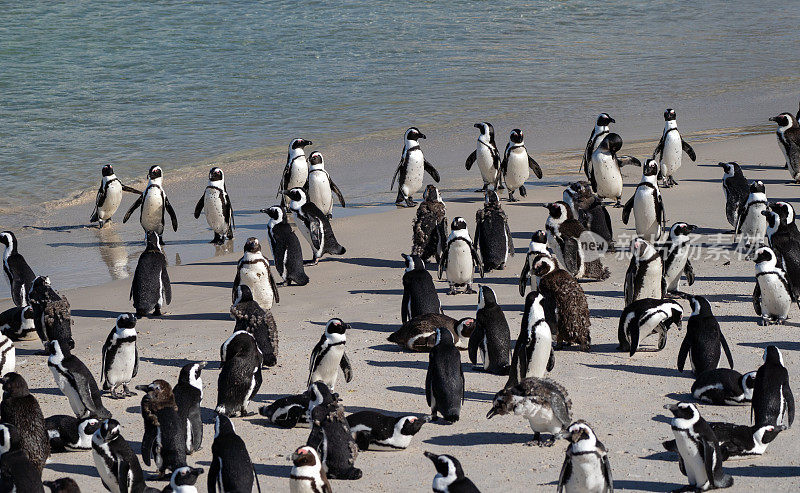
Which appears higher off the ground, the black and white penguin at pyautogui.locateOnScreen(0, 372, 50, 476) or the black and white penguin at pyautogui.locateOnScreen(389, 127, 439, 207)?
the black and white penguin at pyautogui.locateOnScreen(389, 127, 439, 207)

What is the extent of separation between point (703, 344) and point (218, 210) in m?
6.51

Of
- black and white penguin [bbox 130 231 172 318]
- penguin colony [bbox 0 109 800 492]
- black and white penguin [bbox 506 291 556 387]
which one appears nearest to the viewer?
penguin colony [bbox 0 109 800 492]

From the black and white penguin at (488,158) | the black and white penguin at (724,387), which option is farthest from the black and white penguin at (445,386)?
the black and white penguin at (488,158)

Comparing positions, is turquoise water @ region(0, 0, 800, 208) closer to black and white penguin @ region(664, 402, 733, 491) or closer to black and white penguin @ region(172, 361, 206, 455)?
black and white penguin @ region(172, 361, 206, 455)

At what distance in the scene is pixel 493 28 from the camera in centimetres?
2914

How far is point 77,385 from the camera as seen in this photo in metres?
7.07

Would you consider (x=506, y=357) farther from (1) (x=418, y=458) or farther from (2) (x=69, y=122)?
(2) (x=69, y=122)

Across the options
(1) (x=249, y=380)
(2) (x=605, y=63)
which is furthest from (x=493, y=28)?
(1) (x=249, y=380)

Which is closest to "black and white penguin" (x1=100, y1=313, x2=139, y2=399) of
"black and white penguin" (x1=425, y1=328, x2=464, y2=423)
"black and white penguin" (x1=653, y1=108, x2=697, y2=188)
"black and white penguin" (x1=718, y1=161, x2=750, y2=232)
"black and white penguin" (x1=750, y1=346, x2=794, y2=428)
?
"black and white penguin" (x1=425, y1=328, x2=464, y2=423)

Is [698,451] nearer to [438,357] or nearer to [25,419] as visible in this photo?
[438,357]

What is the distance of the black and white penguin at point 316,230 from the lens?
37.1ft

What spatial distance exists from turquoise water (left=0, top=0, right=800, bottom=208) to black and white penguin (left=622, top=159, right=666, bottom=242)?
6.01 m

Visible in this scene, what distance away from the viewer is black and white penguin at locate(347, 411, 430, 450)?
643 centimetres

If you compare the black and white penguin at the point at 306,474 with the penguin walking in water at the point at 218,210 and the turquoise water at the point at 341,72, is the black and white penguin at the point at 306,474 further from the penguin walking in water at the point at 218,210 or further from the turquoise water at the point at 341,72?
the turquoise water at the point at 341,72
